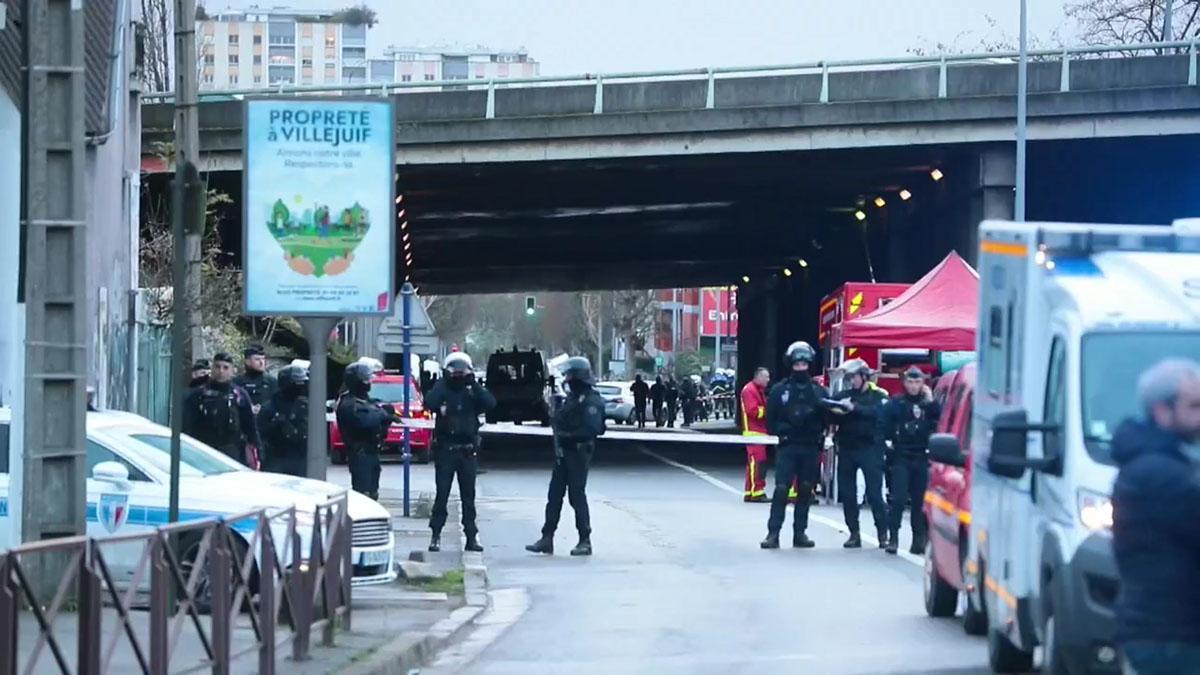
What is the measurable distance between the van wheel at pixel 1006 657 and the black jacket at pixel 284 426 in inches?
313

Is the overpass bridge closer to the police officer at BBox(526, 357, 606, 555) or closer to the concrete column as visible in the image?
the concrete column

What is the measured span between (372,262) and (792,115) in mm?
20104

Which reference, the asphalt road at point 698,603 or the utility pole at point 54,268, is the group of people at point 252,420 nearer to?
the asphalt road at point 698,603

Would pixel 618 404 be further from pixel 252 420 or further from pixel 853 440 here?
pixel 252 420

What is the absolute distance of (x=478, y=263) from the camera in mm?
69562

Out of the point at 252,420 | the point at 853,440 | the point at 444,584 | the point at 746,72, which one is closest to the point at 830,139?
the point at 746,72

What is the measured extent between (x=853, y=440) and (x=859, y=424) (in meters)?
0.17

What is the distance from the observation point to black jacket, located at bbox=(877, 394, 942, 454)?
1867cm

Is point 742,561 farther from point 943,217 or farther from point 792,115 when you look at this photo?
point 943,217

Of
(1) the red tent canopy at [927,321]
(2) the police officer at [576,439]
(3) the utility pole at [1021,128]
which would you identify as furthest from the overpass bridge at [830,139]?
(2) the police officer at [576,439]

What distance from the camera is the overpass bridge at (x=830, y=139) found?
35406mm

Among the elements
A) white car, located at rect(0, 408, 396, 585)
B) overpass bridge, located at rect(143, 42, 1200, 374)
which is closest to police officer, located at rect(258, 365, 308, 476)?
white car, located at rect(0, 408, 396, 585)

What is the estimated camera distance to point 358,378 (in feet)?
63.1

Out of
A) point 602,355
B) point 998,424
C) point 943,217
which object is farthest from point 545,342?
point 998,424
